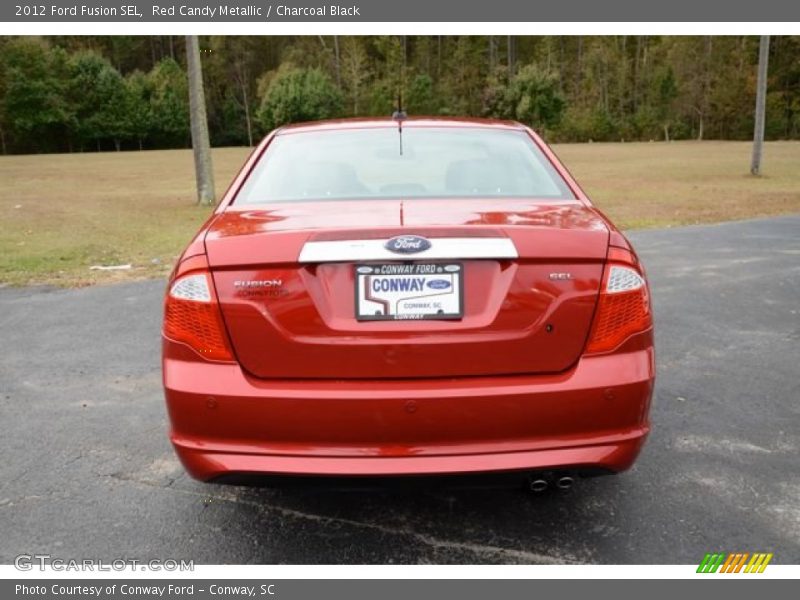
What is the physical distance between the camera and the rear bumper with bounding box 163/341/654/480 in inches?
95.7

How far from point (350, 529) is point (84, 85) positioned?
258 ft

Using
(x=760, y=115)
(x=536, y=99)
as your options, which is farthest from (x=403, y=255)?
(x=536, y=99)

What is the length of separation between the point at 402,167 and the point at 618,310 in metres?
1.42

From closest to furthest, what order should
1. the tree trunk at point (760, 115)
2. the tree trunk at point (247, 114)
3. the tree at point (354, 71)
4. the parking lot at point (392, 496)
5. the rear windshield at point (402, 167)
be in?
the parking lot at point (392, 496)
the rear windshield at point (402, 167)
the tree trunk at point (760, 115)
the tree at point (354, 71)
the tree trunk at point (247, 114)

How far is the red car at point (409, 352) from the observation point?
95.8 inches

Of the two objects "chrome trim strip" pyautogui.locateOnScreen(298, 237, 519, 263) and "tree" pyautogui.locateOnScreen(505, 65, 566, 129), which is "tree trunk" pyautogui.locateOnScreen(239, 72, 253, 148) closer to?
"tree" pyautogui.locateOnScreen(505, 65, 566, 129)

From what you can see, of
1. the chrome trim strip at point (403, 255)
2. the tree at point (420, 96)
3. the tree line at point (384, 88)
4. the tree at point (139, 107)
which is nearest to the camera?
the chrome trim strip at point (403, 255)

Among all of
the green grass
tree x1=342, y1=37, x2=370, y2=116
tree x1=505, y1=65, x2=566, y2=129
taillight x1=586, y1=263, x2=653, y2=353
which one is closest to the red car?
taillight x1=586, y1=263, x2=653, y2=353

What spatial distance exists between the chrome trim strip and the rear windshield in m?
0.73

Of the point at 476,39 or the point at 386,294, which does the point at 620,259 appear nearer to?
the point at 386,294

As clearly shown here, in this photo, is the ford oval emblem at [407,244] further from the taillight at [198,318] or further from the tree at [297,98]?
the tree at [297,98]

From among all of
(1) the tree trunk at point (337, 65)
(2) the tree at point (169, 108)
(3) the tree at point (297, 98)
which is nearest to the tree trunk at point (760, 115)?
(3) the tree at point (297, 98)

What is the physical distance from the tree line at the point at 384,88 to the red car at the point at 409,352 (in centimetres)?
7088

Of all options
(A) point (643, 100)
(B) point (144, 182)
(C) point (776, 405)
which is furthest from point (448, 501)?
(A) point (643, 100)
